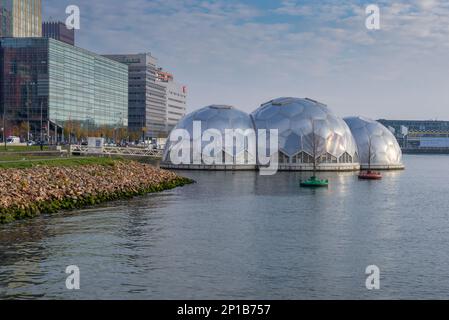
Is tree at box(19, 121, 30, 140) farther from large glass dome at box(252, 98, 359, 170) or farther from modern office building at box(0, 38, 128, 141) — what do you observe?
large glass dome at box(252, 98, 359, 170)

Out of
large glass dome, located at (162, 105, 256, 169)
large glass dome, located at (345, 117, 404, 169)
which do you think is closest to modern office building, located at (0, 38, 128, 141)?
large glass dome, located at (162, 105, 256, 169)

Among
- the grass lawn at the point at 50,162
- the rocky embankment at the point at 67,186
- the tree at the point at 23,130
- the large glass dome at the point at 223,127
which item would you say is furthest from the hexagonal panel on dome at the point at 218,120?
the tree at the point at 23,130

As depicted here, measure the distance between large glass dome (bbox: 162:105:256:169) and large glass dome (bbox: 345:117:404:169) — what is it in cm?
2115

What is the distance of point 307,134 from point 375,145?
18107 millimetres

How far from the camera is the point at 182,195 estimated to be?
188ft

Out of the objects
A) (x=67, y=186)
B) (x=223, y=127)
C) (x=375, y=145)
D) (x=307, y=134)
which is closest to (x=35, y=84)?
(x=223, y=127)

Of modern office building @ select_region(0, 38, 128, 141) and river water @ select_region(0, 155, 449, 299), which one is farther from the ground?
modern office building @ select_region(0, 38, 128, 141)

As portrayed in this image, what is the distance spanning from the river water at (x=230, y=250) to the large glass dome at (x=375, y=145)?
192 ft

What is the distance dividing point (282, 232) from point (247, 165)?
63.5m

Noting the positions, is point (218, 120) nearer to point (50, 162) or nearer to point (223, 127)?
point (223, 127)

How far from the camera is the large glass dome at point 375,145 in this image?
10944cm

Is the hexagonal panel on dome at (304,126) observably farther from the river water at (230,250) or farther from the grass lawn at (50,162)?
the river water at (230,250)

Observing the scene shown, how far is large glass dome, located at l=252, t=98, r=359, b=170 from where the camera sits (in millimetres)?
97688

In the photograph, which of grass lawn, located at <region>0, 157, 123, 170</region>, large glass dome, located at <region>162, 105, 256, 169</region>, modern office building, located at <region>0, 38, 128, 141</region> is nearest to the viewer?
grass lawn, located at <region>0, 157, 123, 170</region>
